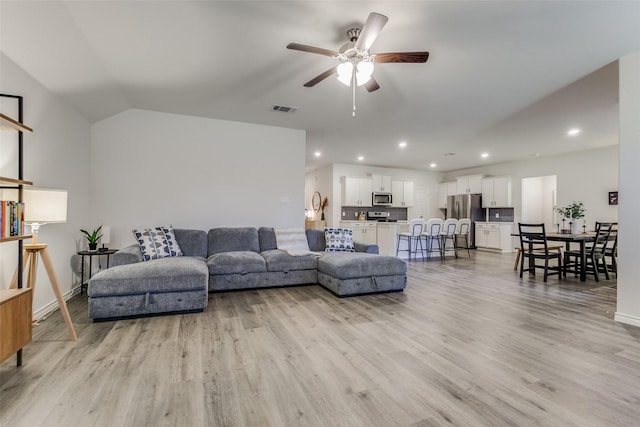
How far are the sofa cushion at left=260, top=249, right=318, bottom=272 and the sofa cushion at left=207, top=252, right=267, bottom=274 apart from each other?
105 mm

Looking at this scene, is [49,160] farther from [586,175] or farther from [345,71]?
[586,175]

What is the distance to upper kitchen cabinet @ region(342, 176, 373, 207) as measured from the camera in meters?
8.63

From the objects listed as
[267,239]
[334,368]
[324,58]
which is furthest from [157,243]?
[324,58]

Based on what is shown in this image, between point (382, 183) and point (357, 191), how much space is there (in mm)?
955

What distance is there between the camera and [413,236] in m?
6.77

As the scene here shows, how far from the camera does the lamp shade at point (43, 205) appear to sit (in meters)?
2.32

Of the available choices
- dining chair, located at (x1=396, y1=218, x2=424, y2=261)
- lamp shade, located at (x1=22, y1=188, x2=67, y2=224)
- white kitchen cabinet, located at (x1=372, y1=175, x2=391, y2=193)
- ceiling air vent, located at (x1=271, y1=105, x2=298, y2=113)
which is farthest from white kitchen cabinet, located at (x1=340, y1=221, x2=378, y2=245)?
lamp shade, located at (x1=22, y1=188, x2=67, y2=224)

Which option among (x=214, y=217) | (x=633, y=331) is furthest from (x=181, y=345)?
(x=633, y=331)

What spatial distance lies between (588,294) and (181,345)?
4.96 meters

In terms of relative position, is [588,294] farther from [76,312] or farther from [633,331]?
[76,312]

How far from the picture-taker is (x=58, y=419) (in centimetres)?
146

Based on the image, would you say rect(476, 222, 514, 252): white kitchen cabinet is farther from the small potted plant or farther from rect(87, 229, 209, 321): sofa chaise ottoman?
the small potted plant

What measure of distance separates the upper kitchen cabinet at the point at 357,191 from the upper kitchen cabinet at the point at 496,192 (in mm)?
3474

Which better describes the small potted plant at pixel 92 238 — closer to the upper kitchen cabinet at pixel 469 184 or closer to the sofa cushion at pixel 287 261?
the sofa cushion at pixel 287 261
